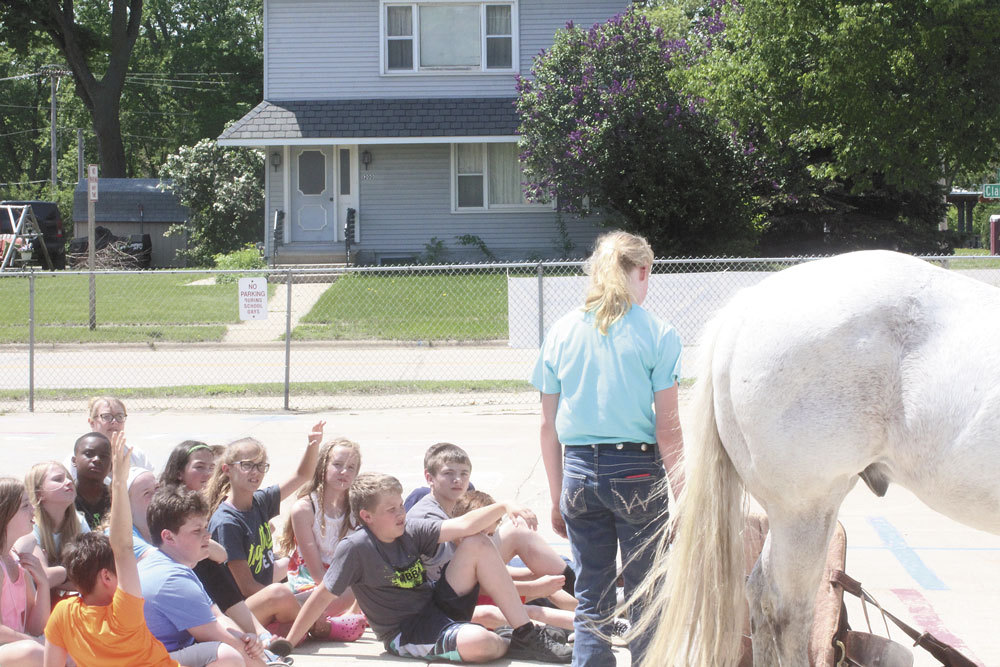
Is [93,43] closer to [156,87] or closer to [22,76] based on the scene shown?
[156,87]

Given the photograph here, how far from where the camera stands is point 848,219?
2253 cm

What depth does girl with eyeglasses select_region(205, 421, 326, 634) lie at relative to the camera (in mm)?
5055

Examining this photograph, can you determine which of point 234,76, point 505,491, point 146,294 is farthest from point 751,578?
point 234,76

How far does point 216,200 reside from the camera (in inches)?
1145

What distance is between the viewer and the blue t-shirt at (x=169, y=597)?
4203 millimetres

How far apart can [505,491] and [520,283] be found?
474 cm

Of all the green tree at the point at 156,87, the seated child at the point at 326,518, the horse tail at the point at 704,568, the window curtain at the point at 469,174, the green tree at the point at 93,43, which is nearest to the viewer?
the horse tail at the point at 704,568

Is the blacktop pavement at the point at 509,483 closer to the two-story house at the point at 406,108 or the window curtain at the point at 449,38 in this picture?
the two-story house at the point at 406,108

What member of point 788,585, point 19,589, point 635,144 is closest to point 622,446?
point 788,585

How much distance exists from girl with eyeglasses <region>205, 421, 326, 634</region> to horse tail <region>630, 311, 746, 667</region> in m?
2.04

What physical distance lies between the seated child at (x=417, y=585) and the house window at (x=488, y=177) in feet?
62.5

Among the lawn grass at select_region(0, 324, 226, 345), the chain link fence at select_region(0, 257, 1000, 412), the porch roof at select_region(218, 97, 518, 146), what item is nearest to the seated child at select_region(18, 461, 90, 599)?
the chain link fence at select_region(0, 257, 1000, 412)

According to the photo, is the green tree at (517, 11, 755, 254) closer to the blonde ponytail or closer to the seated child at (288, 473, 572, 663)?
the seated child at (288, 473, 572, 663)

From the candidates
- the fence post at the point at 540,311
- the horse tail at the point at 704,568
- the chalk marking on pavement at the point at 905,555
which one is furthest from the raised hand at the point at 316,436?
the fence post at the point at 540,311
